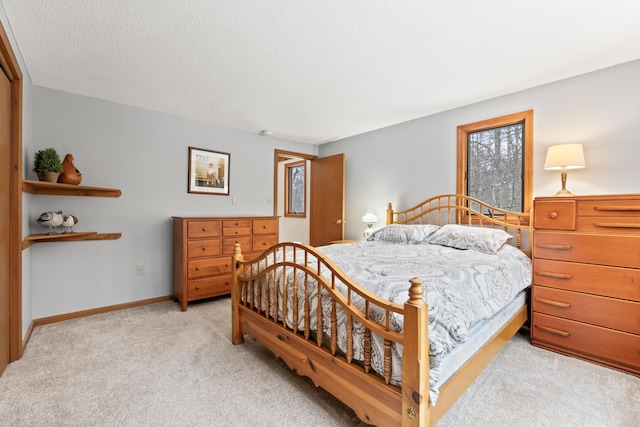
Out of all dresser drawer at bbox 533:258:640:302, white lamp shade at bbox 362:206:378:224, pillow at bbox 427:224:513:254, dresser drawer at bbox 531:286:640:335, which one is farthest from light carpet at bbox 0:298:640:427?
white lamp shade at bbox 362:206:378:224

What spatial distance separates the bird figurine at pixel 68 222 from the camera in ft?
9.32

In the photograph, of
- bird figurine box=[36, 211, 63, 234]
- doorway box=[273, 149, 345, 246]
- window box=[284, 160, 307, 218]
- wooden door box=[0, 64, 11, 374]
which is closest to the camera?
wooden door box=[0, 64, 11, 374]

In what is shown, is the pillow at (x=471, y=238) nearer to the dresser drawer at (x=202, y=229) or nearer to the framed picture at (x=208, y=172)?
the dresser drawer at (x=202, y=229)

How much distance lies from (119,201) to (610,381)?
15.0ft

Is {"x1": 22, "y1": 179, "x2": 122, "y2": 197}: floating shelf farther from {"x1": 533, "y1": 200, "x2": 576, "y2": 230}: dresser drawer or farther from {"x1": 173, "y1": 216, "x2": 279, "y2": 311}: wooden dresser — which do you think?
{"x1": 533, "y1": 200, "x2": 576, "y2": 230}: dresser drawer

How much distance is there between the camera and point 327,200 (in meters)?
4.97

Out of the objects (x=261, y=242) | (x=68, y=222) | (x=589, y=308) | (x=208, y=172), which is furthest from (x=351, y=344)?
(x=208, y=172)

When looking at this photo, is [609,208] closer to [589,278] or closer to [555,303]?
[589,278]

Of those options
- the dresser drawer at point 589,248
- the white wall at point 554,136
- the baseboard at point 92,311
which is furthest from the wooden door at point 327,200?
the dresser drawer at point 589,248

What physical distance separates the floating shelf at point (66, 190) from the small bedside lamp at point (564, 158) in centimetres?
421

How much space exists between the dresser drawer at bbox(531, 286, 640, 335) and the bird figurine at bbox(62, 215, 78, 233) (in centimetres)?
425

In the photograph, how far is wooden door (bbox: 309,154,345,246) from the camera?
186 inches

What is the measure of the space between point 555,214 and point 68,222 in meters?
4.32

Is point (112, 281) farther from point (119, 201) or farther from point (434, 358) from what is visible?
point (434, 358)
